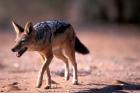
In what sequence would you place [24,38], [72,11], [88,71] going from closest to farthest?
[24,38] → [88,71] → [72,11]

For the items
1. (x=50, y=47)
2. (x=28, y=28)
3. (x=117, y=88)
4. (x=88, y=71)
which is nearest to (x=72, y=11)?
(x=88, y=71)

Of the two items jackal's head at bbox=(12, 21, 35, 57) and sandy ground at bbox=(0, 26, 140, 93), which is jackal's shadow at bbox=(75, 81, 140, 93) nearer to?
sandy ground at bbox=(0, 26, 140, 93)

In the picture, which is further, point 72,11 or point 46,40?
point 72,11

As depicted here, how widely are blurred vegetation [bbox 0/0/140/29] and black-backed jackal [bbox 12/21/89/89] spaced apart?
65.3ft

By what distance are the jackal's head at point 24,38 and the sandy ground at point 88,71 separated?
35.2 inches

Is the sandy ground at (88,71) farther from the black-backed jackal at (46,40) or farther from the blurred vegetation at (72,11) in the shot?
the blurred vegetation at (72,11)

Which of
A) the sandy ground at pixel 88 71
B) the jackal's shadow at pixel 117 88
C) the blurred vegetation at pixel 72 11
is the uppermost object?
the blurred vegetation at pixel 72 11

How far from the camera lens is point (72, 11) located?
3591cm

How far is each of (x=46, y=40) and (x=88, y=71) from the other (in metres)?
3.61

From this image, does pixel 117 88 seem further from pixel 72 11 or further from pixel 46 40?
pixel 72 11

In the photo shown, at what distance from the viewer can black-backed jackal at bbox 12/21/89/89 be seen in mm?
10917

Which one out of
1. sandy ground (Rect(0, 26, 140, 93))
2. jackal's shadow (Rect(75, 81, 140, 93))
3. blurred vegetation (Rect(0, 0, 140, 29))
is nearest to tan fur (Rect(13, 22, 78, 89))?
sandy ground (Rect(0, 26, 140, 93))

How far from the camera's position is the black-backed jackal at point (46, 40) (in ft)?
35.8

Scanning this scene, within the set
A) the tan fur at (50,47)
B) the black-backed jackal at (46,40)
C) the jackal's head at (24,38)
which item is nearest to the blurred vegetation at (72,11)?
the tan fur at (50,47)
